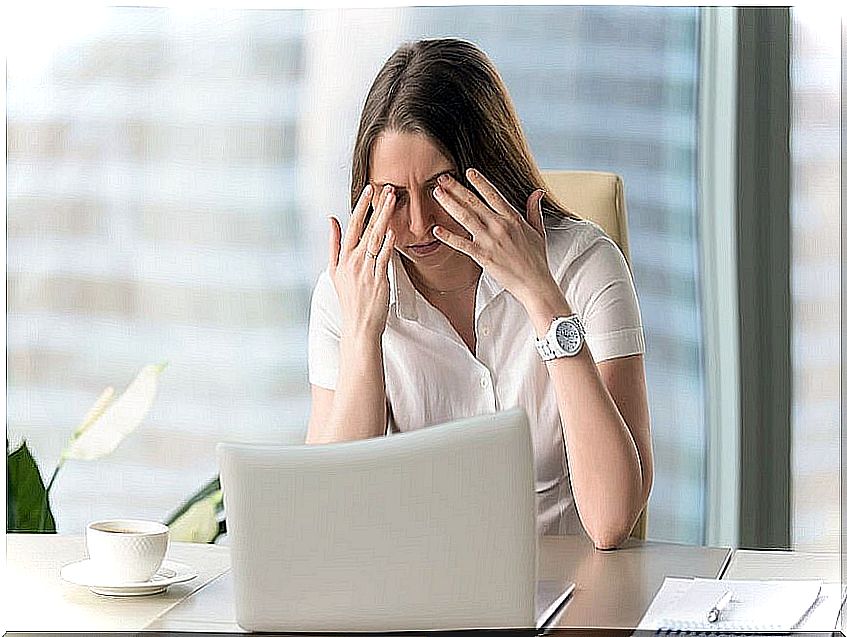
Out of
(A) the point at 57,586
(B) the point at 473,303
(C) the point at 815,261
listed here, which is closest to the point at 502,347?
(B) the point at 473,303

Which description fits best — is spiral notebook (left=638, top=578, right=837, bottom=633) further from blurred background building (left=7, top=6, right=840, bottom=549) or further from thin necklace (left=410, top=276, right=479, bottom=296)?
thin necklace (left=410, top=276, right=479, bottom=296)

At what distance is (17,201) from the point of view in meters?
1.50

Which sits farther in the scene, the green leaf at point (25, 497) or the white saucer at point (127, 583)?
the green leaf at point (25, 497)

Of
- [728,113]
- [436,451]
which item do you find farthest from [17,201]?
[728,113]

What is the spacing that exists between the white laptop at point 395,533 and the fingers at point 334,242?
22 centimetres

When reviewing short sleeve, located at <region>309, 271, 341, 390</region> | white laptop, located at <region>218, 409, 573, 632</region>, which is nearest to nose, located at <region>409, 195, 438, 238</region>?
short sleeve, located at <region>309, 271, 341, 390</region>

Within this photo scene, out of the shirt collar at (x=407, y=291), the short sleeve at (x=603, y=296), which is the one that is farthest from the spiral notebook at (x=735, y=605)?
the shirt collar at (x=407, y=291)

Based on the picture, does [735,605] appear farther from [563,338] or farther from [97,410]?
[97,410]

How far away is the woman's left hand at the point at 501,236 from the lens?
1.46 metres

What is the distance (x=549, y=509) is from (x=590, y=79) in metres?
0.51

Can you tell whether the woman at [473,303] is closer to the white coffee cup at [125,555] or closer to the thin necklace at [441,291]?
the thin necklace at [441,291]

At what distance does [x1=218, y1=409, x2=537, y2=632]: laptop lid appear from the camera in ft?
4.69

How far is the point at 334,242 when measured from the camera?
4.84 ft

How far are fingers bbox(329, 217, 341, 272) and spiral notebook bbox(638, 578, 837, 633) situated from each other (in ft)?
1.79
